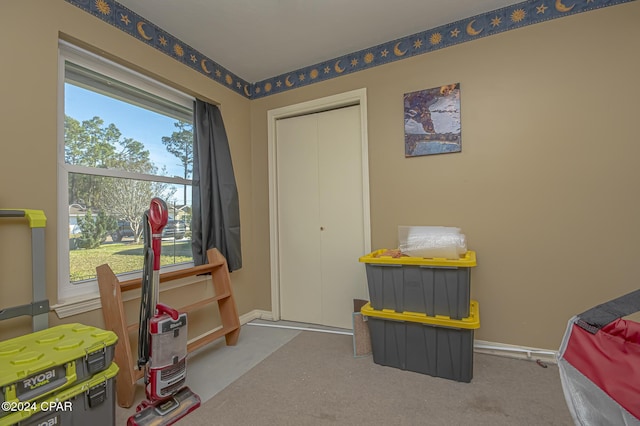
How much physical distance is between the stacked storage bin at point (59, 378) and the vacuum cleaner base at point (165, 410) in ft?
0.58

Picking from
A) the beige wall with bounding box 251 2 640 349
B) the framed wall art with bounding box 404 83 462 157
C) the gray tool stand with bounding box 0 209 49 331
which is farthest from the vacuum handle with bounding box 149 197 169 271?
the framed wall art with bounding box 404 83 462 157

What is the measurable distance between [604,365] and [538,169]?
162cm

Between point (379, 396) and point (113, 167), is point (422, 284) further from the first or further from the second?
point (113, 167)

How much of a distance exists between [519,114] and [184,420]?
286cm

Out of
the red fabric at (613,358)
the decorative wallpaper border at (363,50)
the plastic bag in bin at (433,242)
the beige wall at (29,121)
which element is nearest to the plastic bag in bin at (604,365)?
the red fabric at (613,358)

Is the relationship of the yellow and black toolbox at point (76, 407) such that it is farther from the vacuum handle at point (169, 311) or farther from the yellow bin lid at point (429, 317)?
the yellow bin lid at point (429, 317)

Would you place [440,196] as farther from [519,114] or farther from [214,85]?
[214,85]

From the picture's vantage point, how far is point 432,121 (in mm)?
2256

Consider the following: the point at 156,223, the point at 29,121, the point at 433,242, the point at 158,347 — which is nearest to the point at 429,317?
the point at 433,242

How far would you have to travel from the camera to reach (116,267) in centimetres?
202

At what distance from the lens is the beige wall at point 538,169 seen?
1811 millimetres

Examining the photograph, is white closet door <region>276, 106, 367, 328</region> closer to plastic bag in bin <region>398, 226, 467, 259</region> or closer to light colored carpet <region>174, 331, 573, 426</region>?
plastic bag in bin <region>398, 226, 467, 259</region>

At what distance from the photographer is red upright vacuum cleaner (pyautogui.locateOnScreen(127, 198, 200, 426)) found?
57.5 inches
